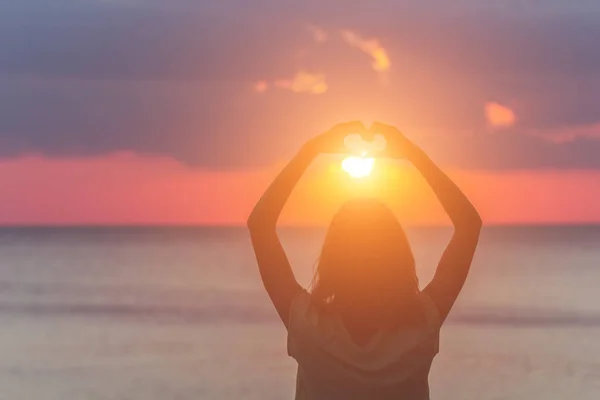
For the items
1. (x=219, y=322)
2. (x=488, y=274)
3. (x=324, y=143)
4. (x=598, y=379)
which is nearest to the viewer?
(x=324, y=143)

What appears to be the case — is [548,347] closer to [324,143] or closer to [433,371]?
[433,371]

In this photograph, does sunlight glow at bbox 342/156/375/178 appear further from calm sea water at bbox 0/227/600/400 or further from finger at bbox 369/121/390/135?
calm sea water at bbox 0/227/600/400

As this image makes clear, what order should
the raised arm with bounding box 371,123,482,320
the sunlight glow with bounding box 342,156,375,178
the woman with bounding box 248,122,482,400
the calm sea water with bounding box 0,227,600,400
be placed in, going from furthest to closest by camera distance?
1. the calm sea water with bounding box 0,227,600,400
2. the raised arm with bounding box 371,123,482,320
3. the woman with bounding box 248,122,482,400
4. the sunlight glow with bounding box 342,156,375,178

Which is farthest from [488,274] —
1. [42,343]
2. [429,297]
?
[429,297]

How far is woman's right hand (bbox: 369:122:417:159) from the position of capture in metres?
2.58

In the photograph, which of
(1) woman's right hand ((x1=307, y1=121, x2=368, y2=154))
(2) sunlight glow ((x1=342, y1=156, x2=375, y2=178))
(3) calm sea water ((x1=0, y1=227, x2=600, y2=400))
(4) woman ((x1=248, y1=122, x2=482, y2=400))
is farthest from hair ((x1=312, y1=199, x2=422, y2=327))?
(3) calm sea water ((x1=0, y1=227, x2=600, y2=400))

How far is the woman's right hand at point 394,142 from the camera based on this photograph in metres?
2.58

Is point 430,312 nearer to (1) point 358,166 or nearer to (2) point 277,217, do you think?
(1) point 358,166

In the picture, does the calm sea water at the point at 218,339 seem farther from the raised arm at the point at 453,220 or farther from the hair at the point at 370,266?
the hair at the point at 370,266

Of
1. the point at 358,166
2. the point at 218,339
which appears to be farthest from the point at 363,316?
the point at 218,339

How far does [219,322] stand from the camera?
74.9ft

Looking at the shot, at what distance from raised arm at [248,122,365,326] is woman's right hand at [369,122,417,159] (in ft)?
0.28

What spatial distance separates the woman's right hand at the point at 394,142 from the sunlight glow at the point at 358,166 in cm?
22

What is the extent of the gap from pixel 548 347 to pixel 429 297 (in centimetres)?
1646
